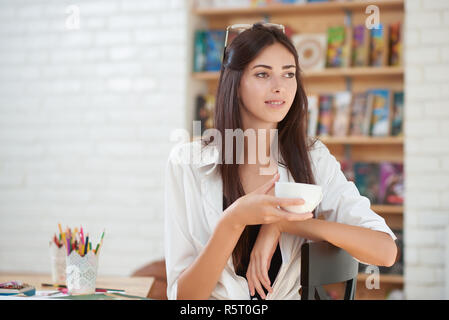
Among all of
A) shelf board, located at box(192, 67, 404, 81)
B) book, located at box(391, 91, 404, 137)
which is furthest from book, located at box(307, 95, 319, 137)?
book, located at box(391, 91, 404, 137)

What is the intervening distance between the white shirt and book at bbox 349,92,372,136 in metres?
1.71

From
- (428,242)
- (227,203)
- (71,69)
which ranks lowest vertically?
(428,242)

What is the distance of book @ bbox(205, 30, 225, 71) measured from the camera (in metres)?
3.05

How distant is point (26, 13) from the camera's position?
3.10 metres

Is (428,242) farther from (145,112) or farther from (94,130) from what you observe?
(94,130)

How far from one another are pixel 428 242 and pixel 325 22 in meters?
1.36

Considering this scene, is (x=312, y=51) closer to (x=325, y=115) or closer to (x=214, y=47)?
(x=325, y=115)

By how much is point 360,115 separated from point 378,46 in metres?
0.39

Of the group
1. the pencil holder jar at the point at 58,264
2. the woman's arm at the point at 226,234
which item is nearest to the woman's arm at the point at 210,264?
the woman's arm at the point at 226,234

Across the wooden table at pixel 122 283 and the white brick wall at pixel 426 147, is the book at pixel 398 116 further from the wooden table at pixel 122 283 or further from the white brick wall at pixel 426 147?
the wooden table at pixel 122 283

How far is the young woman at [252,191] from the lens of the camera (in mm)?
1050

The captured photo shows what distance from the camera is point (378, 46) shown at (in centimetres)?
290

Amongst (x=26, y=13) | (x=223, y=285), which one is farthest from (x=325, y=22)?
(x=223, y=285)
